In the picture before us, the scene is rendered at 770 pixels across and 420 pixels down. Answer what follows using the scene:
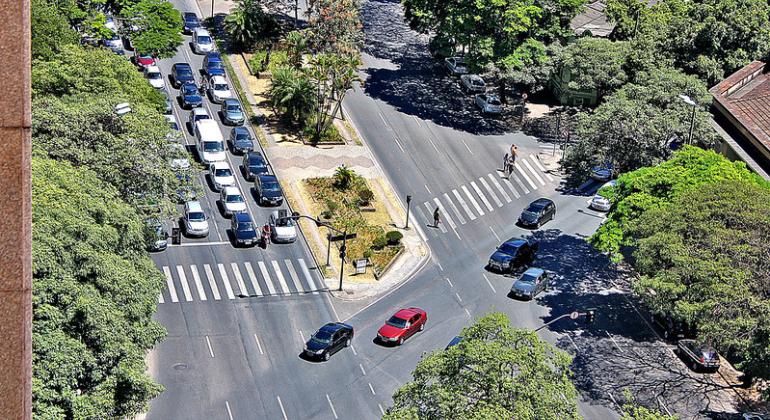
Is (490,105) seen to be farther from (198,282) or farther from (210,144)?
(198,282)

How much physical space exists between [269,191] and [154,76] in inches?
893

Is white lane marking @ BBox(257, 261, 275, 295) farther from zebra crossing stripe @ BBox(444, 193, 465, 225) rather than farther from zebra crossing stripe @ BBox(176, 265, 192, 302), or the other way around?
zebra crossing stripe @ BBox(444, 193, 465, 225)

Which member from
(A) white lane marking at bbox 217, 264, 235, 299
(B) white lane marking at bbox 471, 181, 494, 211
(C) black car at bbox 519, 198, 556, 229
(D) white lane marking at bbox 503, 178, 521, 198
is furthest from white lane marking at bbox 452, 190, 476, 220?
(A) white lane marking at bbox 217, 264, 235, 299

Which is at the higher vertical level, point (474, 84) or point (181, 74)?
point (474, 84)

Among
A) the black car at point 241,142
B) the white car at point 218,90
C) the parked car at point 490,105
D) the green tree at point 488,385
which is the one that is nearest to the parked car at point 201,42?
the white car at point 218,90

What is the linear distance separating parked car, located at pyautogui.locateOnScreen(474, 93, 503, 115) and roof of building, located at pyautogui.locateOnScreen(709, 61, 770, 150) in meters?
21.3

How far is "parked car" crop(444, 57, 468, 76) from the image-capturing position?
4415 inches

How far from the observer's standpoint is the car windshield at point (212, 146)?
292 ft

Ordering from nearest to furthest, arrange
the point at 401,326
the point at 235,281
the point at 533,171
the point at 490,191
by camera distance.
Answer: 1. the point at 401,326
2. the point at 235,281
3. the point at 490,191
4. the point at 533,171

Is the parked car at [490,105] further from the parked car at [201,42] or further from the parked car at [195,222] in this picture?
the parked car at [195,222]

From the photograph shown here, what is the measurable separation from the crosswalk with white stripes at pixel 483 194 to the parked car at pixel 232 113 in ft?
63.6

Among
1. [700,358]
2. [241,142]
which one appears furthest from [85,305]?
[241,142]

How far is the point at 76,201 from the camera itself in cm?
5312

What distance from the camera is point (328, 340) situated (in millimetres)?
68125
